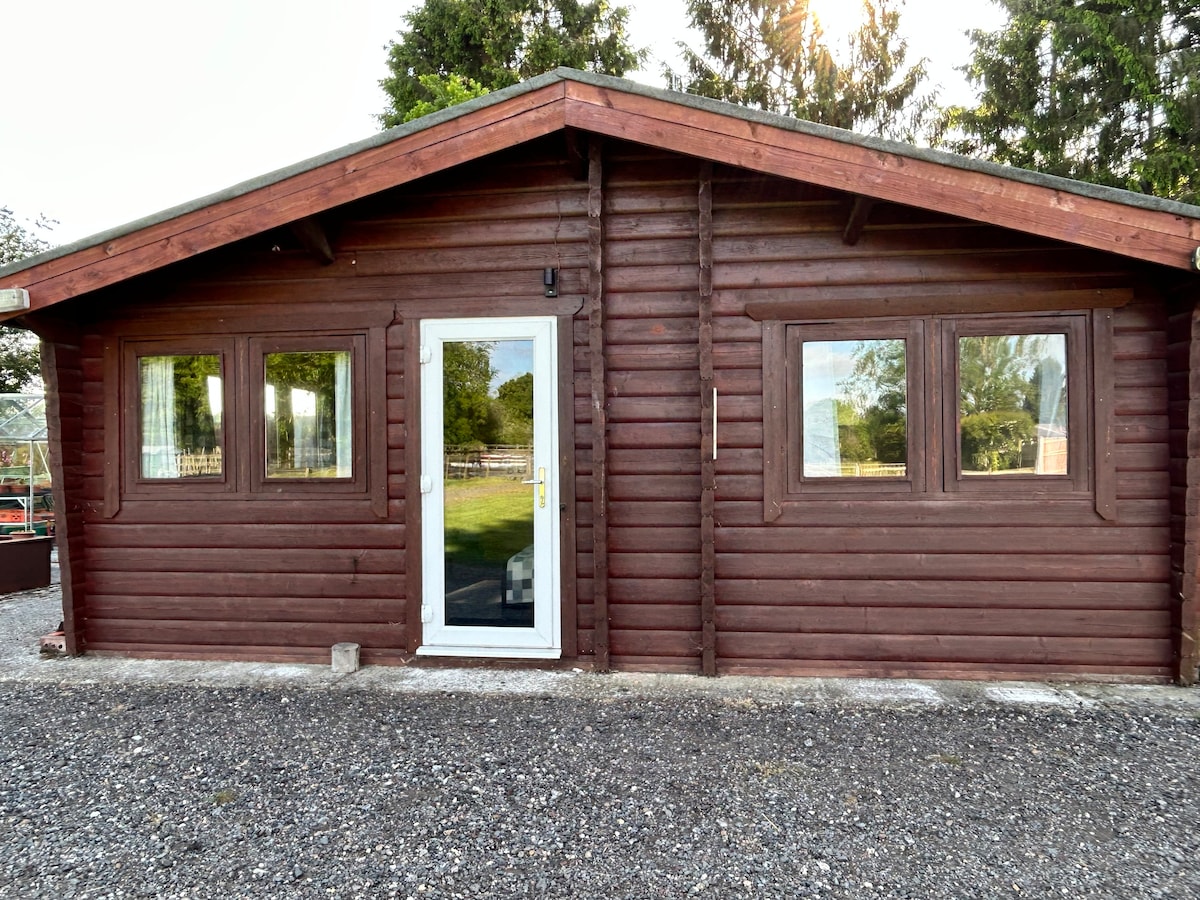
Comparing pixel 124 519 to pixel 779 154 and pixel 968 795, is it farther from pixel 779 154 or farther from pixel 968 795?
pixel 968 795

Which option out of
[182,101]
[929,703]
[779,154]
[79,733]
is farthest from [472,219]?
[182,101]

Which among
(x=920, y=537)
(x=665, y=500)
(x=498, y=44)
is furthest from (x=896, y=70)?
(x=665, y=500)

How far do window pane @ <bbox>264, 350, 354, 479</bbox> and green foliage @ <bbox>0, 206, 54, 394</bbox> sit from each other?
66.8 ft

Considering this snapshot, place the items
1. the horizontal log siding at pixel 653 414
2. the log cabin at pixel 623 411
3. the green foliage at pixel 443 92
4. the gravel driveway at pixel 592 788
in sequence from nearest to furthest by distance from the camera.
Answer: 1. the gravel driveway at pixel 592 788
2. the log cabin at pixel 623 411
3. the horizontal log siding at pixel 653 414
4. the green foliage at pixel 443 92

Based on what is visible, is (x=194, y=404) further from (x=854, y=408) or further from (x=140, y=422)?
(x=854, y=408)

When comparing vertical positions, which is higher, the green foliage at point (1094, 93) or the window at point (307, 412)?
the green foliage at point (1094, 93)

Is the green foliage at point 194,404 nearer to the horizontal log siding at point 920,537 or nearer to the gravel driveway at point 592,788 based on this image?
the gravel driveway at point 592,788

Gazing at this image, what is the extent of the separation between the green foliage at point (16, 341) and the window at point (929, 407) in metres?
22.9

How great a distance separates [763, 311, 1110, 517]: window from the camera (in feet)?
11.8

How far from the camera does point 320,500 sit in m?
4.00

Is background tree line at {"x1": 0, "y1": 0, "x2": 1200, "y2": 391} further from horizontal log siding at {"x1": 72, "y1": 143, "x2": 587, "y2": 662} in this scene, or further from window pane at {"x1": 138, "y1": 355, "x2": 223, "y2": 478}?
window pane at {"x1": 138, "y1": 355, "x2": 223, "y2": 478}

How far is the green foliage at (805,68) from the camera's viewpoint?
13.7 meters

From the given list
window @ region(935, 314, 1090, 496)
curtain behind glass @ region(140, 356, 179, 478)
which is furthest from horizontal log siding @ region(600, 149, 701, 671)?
curtain behind glass @ region(140, 356, 179, 478)

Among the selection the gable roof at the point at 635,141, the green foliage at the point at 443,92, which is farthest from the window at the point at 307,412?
the green foliage at the point at 443,92
